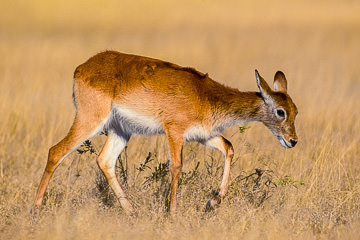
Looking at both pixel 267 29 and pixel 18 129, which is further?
pixel 267 29

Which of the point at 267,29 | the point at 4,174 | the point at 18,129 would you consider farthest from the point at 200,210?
the point at 267,29

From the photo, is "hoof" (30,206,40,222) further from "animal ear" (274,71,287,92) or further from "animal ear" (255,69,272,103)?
"animal ear" (274,71,287,92)

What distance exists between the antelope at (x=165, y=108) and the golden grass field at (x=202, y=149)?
1.33 ft

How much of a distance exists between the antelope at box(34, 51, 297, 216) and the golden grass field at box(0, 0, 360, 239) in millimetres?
405

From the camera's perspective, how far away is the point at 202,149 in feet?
28.7

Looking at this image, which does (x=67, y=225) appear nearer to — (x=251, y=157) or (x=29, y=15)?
(x=251, y=157)

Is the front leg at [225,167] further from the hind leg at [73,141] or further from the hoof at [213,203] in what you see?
the hind leg at [73,141]

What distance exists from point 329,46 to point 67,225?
14.5m

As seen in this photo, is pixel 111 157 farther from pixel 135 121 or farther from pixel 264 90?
pixel 264 90

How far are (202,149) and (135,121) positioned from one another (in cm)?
191

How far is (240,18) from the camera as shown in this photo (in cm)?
2428

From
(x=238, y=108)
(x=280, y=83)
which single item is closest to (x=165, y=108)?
(x=238, y=108)

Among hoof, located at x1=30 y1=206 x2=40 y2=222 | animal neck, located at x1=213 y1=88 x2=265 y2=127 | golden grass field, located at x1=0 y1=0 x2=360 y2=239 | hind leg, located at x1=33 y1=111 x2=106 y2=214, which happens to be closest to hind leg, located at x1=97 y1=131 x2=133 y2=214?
golden grass field, located at x1=0 y1=0 x2=360 y2=239

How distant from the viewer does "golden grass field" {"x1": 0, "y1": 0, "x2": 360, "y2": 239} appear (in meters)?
6.36
